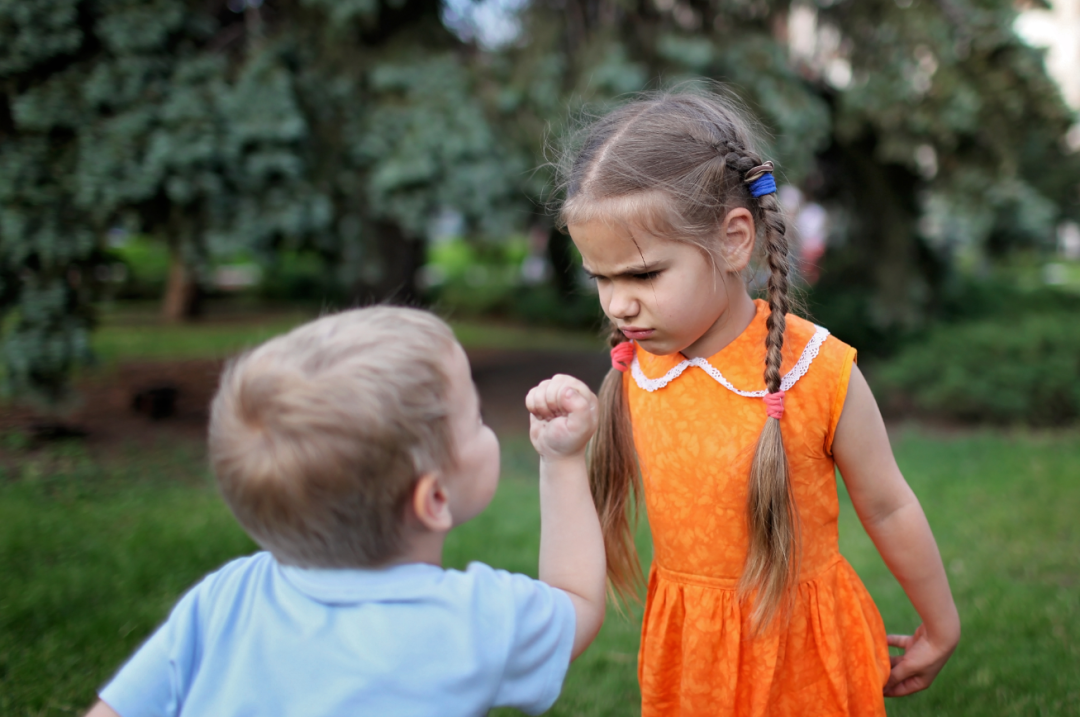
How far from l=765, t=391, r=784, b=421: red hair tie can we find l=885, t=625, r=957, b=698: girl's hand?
2.11 ft

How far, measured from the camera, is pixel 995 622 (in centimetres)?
335

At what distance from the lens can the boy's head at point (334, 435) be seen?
1165 mm

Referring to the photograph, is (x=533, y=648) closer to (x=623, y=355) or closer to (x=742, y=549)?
(x=742, y=549)

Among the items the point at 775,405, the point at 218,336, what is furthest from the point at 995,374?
the point at 218,336

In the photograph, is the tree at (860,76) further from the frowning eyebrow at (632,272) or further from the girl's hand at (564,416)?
the girl's hand at (564,416)

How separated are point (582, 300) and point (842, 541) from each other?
930 centimetres

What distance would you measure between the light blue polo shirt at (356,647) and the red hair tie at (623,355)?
74cm

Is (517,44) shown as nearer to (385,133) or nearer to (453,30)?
(453,30)

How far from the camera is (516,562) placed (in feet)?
13.2

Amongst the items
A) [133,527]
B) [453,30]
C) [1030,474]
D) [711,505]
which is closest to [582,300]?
[453,30]

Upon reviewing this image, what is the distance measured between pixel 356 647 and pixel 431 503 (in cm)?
23

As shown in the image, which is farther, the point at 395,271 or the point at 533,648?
A: the point at 395,271

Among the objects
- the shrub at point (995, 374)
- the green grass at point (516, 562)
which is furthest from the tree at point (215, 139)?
the shrub at point (995, 374)

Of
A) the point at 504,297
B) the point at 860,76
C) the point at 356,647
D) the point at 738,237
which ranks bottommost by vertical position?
the point at 504,297
